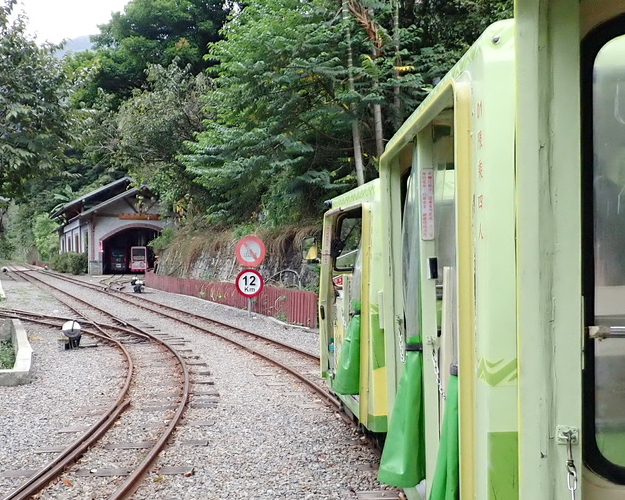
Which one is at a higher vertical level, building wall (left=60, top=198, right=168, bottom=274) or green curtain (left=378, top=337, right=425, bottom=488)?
building wall (left=60, top=198, right=168, bottom=274)

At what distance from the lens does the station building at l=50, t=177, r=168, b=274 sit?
46.5m

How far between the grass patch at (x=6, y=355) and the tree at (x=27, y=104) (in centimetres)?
361

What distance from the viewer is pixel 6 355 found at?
41.5ft

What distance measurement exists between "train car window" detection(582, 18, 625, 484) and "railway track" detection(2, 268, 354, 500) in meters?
3.87

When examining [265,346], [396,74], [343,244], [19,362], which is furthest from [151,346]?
[396,74]

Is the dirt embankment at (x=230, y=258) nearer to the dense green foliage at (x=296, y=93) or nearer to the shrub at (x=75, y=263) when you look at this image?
the dense green foliage at (x=296, y=93)

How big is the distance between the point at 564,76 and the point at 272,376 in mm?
8479

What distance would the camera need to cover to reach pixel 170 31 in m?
41.2

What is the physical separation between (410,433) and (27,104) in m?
13.1

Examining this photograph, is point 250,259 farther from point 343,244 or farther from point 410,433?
point 410,433

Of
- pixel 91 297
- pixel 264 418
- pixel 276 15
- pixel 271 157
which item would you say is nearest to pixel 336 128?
pixel 271 157

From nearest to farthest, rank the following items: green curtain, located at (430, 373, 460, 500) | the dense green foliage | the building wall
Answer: green curtain, located at (430, 373, 460, 500) < the dense green foliage < the building wall

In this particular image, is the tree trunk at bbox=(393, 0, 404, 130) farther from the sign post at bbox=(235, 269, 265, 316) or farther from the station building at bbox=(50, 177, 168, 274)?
the station building at bbox=(50, 177, 168, 274)

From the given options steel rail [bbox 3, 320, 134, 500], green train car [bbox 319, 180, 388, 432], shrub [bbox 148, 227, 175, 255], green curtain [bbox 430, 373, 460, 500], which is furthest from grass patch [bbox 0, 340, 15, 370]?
shrub [bbox 148, 227, 175, 255]
